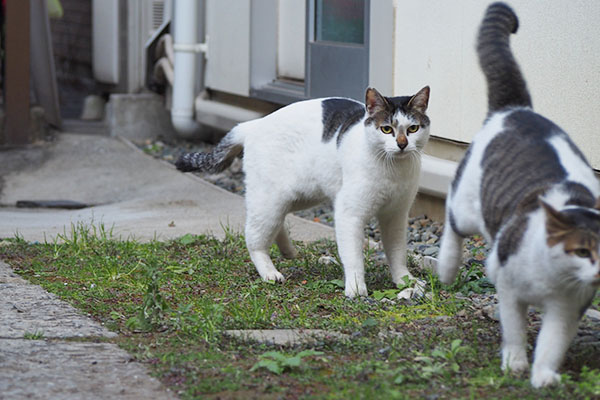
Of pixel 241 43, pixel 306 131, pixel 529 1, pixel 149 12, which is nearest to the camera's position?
pixel 306 131

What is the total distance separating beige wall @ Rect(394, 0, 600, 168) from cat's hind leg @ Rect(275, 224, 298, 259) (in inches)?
61.3

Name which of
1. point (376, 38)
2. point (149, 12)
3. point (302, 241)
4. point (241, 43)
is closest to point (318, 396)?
point (302, 241)

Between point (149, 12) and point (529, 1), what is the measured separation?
254 inches

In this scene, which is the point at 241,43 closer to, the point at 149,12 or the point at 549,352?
the point at 149,12

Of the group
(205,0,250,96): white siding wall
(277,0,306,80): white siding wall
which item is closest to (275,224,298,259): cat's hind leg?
(277,0,306,80): white siding wall

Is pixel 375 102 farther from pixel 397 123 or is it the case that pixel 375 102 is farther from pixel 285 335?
pixel 285 335

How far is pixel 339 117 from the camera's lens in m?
4.86

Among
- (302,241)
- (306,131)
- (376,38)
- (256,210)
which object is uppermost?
(376,38)

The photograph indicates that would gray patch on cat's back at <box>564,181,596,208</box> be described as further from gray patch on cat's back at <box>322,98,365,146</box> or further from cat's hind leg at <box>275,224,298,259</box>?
cat's hind leg at <box>275,224,298,259</box>

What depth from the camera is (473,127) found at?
6.14m

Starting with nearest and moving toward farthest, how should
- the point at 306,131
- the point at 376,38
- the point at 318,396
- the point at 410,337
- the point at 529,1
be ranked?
the point at 318,396
the point at 410,337
the point at 306,131
the point at 529,1
the point at 376,38

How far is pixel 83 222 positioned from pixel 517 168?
4.31 meters

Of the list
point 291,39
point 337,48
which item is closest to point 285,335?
point 337,48

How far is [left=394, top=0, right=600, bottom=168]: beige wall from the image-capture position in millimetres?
5340
